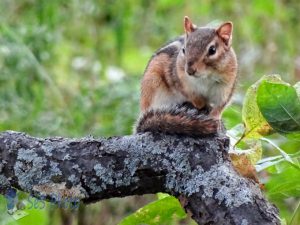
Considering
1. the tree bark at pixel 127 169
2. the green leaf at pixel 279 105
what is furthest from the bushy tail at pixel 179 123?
the green leaf at pixel 279 105

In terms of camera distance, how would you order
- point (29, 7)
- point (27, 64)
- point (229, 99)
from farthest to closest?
1. point (29, 7)
2. point (27, 64)
3. point (229, 99)

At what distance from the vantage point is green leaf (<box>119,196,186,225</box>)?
2.09 m

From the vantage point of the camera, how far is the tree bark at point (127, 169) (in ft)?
6.25

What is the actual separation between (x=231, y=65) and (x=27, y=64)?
1.52 metres

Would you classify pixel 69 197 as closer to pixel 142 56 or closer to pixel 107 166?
pixel 107 166

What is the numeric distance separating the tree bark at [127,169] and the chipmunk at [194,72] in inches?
28.6

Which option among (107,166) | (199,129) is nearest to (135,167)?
(107,166)

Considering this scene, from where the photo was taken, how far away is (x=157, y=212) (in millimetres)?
2121

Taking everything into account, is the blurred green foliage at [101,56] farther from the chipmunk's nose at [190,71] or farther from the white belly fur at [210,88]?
the chipmunk's nose at [190,71]

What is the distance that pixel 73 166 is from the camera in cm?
197

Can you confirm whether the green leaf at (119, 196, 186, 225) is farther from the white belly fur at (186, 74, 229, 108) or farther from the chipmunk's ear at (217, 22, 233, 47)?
the chipmunk's ear at (217, 22, 233, 47)

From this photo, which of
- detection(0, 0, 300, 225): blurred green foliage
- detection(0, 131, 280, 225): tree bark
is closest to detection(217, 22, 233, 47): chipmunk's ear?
detection(0, 0, 300, 225): blurred green foliage

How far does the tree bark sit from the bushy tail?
31mm

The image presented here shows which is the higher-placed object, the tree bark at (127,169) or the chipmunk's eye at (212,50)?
the chipmunk's eye at (212,50)
